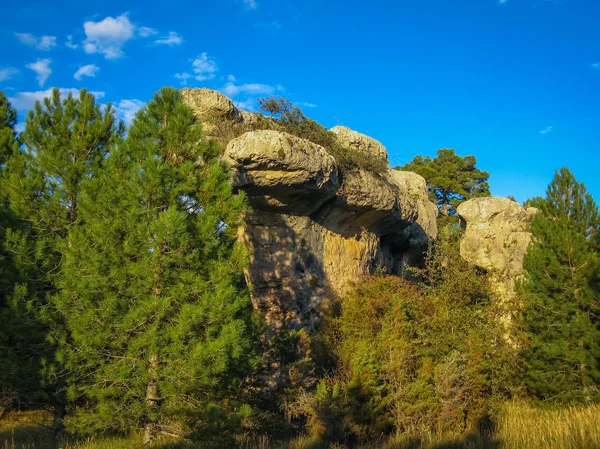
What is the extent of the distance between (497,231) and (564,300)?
8.61 metres

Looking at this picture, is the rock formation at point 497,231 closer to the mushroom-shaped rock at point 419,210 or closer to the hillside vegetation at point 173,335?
the mushroom-shaped rock at point 419,210

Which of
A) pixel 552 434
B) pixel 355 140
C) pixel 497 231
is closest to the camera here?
pixel 552 434

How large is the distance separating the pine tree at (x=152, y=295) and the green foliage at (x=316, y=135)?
8621mm

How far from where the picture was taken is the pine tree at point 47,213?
28.6 feet

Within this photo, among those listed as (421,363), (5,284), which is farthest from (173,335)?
(421,363)

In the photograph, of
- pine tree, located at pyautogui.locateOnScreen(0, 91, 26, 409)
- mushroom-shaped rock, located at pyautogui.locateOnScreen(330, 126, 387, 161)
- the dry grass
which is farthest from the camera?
mushroom-shaped rock, located at pyautogui.locateOnScreen(330, 126, 387, 161)

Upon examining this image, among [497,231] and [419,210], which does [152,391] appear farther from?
[497,231]

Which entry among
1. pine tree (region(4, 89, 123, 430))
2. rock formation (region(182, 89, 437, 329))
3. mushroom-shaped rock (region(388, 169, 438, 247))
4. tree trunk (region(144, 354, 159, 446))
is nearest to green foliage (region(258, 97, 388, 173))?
rock formation (region(182, 89, 437, 329))

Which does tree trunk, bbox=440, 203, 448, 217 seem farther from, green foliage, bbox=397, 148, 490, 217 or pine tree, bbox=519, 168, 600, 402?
pine tree, bbox=519, 168, 600, 402

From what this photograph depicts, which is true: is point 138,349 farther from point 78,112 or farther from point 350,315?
point 350,315

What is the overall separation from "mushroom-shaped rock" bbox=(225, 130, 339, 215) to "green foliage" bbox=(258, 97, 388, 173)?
5.82 ft

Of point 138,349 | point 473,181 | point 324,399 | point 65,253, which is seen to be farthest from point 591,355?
point 473,181

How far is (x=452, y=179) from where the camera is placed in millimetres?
37375

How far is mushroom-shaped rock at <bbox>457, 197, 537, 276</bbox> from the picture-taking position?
2103cm
